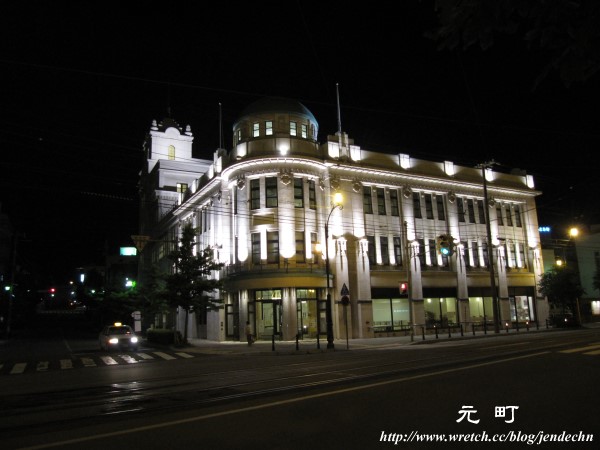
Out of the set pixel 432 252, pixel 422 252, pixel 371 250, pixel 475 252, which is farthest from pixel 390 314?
pixel 475 252

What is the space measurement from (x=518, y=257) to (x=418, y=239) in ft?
42.8

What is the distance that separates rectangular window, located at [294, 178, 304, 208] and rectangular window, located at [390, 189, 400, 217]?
9.16 m

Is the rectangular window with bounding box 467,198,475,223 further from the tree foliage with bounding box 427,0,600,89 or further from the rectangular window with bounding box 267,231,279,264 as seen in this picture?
the tree foliage with bounding box 427,0,600,89

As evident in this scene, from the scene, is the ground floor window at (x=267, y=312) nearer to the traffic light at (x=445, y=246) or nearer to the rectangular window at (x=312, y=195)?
the rectangular window at (x=312, y=195)

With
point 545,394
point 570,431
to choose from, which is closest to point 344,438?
point 570,431

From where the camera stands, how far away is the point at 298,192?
35.2 m

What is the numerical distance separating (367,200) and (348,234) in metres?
4.08

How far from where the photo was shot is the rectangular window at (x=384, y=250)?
38.7m

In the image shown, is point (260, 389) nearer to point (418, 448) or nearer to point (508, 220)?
point (418, 448)

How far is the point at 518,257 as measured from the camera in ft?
153

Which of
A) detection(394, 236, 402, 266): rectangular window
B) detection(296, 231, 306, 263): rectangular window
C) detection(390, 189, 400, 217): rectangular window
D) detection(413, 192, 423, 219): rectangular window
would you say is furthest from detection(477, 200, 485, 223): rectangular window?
detection(296, 231, 306, 263): rectangular window

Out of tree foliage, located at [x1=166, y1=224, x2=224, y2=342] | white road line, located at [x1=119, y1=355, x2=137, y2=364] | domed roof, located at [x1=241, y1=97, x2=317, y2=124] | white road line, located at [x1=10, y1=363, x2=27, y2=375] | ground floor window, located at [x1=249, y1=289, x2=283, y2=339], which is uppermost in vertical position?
domed roof, located at [x1=241, y1=97, x2=317, y2=124]

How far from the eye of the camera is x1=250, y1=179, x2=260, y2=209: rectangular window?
3469 cm

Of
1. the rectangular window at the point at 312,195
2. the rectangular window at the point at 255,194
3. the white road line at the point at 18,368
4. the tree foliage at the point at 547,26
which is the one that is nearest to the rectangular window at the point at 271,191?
the rectangular window at the point at 255,194
